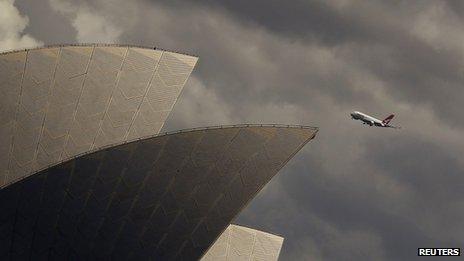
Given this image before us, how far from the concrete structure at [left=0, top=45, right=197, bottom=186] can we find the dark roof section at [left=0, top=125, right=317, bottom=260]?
7.51 metres

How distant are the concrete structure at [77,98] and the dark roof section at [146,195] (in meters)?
7.51

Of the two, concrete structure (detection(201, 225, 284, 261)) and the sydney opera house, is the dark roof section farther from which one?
concrete structure (detection(201, 225, 284, 261))

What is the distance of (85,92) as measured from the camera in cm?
5275

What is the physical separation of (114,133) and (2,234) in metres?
11.4

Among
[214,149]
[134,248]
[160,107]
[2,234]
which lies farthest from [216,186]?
[2,234]

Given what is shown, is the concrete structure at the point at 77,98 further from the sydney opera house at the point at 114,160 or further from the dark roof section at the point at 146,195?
the dark roof section at the point at 146,195

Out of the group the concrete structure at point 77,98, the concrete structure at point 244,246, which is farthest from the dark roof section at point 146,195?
the concrete structure at point 244,246

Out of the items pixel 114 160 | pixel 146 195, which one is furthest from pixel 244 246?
pixel 114 160

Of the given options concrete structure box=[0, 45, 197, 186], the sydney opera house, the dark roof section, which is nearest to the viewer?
the dark roof section

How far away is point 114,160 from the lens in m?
43.9

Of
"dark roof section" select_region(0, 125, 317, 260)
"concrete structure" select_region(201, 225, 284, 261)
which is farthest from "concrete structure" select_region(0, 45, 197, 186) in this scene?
"concrete structure" select_region(201, 225, 284, 261)

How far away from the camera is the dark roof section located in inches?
1724

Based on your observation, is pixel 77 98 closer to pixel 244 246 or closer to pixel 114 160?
pixel 114 160

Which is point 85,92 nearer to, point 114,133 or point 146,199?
point 114,133
